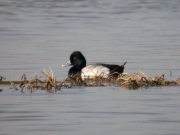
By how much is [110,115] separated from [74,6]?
27.9 m

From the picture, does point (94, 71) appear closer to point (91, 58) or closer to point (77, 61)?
point (77, 61)

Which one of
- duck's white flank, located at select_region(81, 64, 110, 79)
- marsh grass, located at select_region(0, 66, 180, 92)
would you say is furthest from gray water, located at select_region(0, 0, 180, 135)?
duck's white flank, located at select_region(81, 64, 110, 79)

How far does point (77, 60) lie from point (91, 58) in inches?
67.1

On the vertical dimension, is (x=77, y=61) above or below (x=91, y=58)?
below

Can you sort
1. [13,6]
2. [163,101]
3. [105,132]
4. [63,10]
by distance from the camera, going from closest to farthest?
[105,132], [163,101], [63,10], [13,6]

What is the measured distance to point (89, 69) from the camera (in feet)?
50.7

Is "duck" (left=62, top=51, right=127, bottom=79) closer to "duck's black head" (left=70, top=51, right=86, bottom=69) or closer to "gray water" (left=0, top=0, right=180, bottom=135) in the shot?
"duck's black head" (left=70, top=51, right=86, bottom=69)

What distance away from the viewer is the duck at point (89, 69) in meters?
14.9

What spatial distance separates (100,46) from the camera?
20062 millimetres

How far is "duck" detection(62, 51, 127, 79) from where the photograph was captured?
1492 centimetres

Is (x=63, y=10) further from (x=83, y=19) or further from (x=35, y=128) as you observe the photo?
(x=35, y=128)

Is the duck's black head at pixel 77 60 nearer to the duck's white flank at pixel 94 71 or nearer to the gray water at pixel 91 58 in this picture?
the gray water at pixel 91 58

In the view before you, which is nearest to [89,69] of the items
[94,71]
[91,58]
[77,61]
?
[94,71]

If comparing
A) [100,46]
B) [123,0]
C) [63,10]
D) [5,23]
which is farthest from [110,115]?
[123,0]
